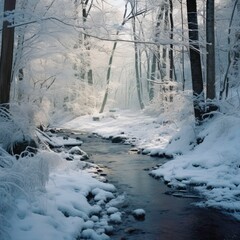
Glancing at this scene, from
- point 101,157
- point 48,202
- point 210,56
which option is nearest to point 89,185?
point 48,202

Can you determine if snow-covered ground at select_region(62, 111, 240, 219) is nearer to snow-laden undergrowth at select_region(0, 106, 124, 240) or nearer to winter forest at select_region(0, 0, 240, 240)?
winter forest at select_region(0, 0, 240, 240)

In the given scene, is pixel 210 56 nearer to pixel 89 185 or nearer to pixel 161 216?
pixel 89 185

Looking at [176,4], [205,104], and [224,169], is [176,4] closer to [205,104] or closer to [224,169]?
[205,104]

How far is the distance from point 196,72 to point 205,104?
1283 mm

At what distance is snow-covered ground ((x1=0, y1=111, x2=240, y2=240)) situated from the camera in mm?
5242

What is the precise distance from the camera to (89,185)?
8.39m

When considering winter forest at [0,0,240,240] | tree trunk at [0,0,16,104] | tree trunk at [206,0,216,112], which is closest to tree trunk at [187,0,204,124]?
winter forest at [0,0,240,240]

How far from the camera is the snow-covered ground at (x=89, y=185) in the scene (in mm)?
5242

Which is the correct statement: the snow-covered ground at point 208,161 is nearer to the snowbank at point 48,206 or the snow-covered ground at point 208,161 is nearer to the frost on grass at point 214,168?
the frost on grass at point 214,168

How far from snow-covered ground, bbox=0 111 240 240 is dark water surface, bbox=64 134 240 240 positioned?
0.89ft

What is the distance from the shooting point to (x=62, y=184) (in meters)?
7.80

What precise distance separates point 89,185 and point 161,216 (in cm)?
219

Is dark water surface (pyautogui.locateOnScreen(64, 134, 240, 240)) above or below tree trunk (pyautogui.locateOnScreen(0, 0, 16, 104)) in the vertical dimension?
below

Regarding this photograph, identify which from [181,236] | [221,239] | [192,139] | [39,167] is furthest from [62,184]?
[192,139]
